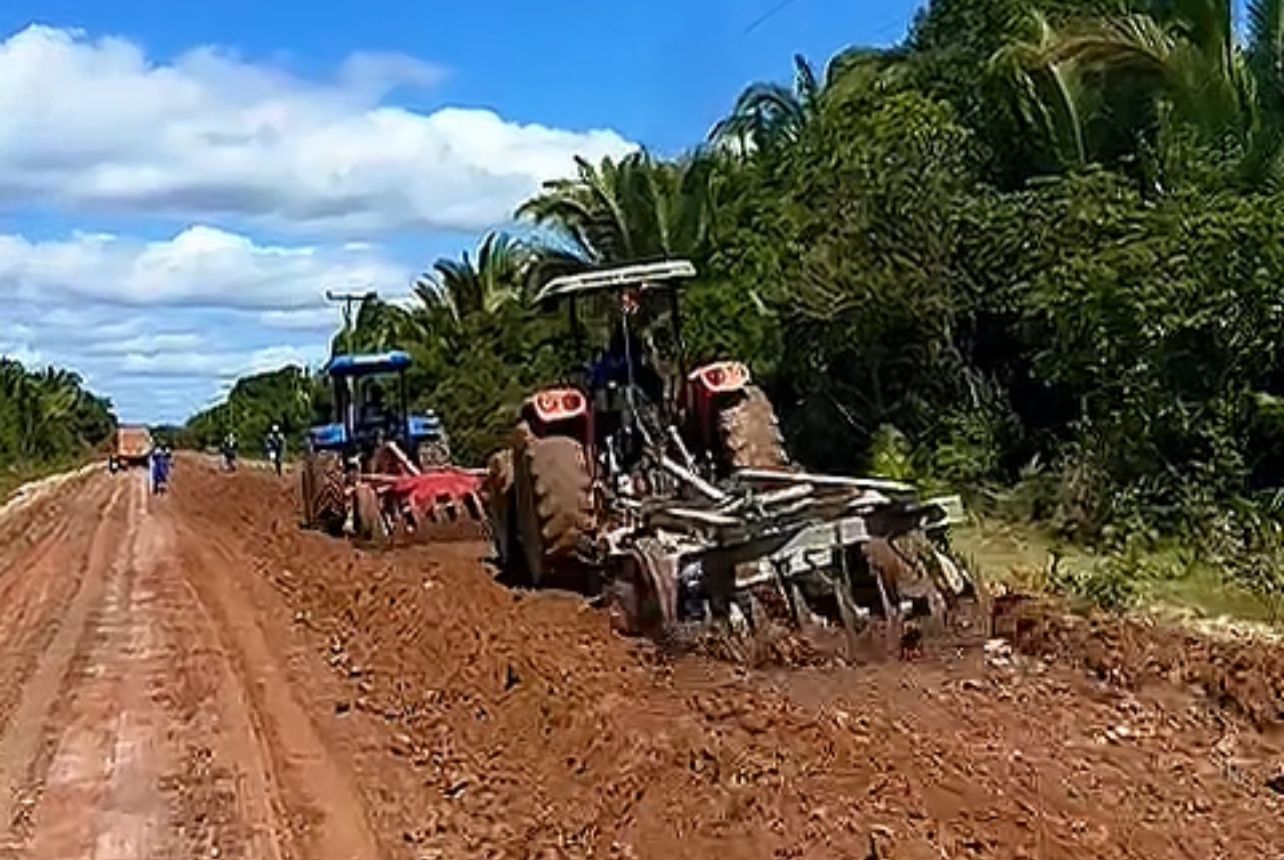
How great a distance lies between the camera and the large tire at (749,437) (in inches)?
562

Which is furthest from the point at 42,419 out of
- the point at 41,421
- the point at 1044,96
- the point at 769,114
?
the point at 1044,96

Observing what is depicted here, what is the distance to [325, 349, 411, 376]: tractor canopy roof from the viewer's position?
2486 cm

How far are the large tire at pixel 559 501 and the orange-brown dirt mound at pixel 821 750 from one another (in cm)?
141

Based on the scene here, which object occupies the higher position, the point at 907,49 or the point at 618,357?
the point at 907,49

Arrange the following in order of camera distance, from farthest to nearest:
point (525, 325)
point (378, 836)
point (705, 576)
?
point (525, 325)
point (705, 576)
point (378, 836)

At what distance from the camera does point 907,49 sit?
35.9 metres

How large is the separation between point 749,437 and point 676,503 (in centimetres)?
152

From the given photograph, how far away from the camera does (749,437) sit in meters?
14.3

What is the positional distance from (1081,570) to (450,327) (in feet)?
113

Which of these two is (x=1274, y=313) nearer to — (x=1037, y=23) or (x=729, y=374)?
(x=729, y=374)

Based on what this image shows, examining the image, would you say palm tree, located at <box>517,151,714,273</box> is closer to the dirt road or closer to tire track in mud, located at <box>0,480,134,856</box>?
tire track in mud, located at <box>0,480,134,856</box>

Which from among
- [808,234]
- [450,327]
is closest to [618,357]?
[808,234]

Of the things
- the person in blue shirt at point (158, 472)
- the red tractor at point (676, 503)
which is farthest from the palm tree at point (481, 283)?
the red tractor at point (676, 503)

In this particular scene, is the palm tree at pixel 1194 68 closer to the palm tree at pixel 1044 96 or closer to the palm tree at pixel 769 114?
the palm tree at pixel 1044 96
